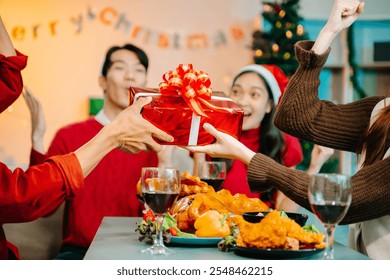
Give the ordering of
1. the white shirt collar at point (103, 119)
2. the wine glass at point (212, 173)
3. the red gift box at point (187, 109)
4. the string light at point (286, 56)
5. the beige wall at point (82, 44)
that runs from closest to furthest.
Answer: the red gift box at point (187, 109) < the wine glass at point (212, 173) < the white shirt collar at point (103, 119) < the string light at point (286, 56) < the beige wall at point (82, 44)

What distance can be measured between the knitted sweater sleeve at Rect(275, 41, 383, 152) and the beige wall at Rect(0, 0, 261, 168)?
10.9 ft

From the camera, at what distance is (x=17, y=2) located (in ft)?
16.5

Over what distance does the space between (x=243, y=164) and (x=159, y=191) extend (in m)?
1.37

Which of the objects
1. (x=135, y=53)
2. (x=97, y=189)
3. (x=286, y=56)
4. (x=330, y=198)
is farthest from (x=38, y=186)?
(x=286, y=56)

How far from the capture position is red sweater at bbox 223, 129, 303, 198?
101 inches

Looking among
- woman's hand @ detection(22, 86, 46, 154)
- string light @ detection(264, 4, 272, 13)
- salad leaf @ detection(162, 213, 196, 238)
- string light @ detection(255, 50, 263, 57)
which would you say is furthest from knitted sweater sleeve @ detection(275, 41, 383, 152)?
string light @ detection(264, 4, 272, 13)

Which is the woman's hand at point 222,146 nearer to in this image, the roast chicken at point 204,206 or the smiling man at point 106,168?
the roast chicken at point 204,206

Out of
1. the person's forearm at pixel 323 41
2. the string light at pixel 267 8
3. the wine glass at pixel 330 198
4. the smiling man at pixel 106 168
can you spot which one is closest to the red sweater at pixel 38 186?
the wine glass at pixel 330 198

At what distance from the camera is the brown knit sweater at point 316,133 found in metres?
1.39
